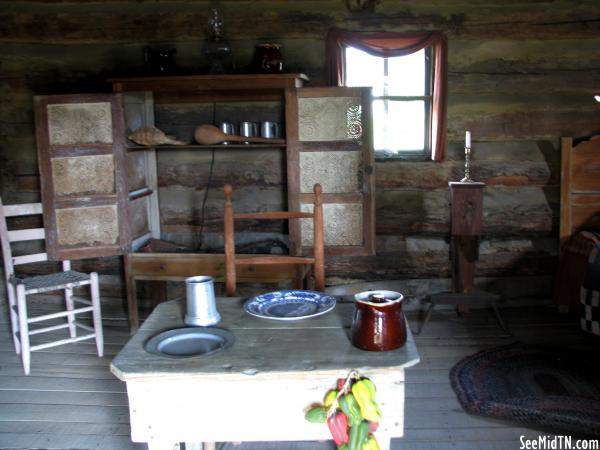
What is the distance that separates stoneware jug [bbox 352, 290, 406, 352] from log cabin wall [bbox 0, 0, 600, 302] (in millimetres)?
2501

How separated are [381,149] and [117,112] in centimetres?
174

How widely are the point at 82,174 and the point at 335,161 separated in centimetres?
151

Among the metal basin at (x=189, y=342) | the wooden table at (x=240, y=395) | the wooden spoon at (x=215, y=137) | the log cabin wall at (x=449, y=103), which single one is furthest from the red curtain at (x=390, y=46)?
the wooden table at (x=240, y=395)

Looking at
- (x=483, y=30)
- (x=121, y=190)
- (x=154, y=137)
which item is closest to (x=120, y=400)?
(x=121, y=190)

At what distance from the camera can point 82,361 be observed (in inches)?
133

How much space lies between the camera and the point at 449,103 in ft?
12.9

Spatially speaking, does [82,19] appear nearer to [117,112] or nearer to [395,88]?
[117,112]

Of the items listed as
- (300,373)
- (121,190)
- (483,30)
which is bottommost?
(300,373)

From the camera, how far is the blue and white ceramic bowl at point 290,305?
1.92 metres

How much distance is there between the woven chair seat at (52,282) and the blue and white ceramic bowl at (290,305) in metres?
1.64

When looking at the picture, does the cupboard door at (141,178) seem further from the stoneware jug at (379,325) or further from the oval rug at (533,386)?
the stoneware jug at (379,325)

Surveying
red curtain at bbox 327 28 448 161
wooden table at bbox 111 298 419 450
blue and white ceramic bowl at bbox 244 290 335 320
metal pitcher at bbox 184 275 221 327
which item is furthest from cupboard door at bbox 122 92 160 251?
wooden table at bbox 111 298 419 450

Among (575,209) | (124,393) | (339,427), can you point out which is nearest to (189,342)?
(339,427)

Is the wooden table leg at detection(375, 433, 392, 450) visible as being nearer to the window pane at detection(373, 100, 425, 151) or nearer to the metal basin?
the metal basin
